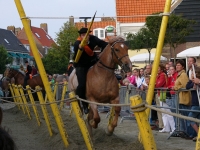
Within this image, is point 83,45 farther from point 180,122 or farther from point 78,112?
point 180,122

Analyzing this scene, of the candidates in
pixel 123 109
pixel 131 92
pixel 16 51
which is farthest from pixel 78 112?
pixel 16 51

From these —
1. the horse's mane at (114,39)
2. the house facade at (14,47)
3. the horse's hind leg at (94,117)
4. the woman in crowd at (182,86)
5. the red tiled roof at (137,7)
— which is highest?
the red tiled roof at (137,7)

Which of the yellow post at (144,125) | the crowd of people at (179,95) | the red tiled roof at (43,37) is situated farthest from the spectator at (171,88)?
the red tiled roof at (43,37)

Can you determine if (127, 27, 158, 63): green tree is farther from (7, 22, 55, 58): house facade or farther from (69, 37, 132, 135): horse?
(7, 22, 55, 58): house facade

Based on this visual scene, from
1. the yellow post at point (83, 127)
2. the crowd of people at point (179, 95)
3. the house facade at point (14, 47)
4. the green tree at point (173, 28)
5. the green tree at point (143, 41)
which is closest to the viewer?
the yellow post at point (83, 127)

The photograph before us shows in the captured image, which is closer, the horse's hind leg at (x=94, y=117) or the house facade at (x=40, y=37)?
the horse's hind leg at (x=94, y=117)

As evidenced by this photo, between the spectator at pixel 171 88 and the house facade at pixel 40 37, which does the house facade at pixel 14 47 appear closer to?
the house facade at pixel 40 37

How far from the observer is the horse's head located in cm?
1102

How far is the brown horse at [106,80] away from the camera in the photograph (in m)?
11.5

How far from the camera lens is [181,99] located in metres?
12.2

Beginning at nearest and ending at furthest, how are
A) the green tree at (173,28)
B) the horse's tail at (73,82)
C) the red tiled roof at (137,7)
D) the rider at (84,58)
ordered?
the rider at (84,58), the horse's tail at (73,82), the green tree at (173,28), the red tiled roof at (137,7)

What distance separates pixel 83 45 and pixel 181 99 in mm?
2572

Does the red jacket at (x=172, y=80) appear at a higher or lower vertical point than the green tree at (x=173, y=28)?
lower

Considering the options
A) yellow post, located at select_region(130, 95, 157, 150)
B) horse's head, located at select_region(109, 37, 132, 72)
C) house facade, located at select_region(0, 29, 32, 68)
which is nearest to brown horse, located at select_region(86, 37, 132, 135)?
horse's head, located at select_region(109, 37, 132, 72)
